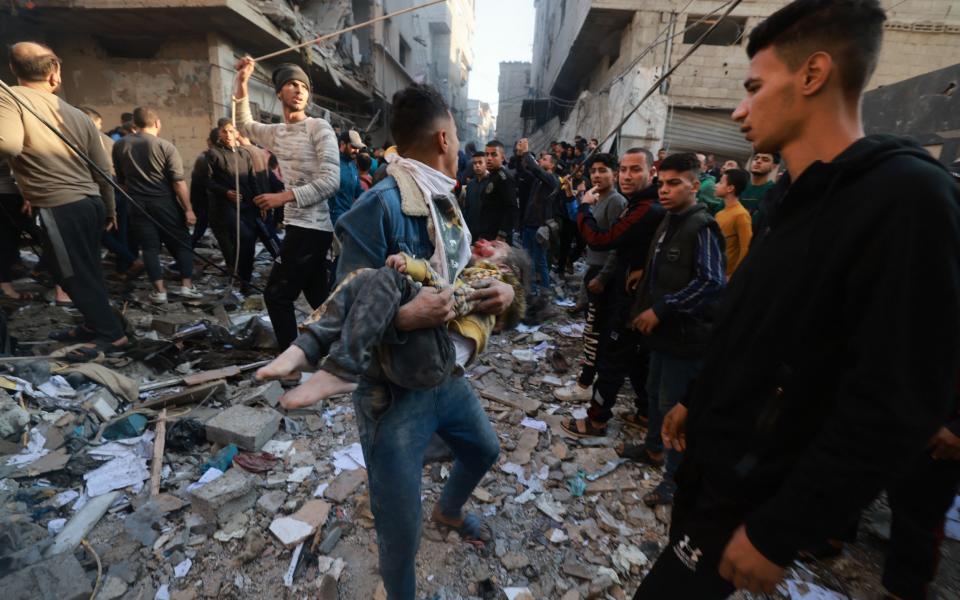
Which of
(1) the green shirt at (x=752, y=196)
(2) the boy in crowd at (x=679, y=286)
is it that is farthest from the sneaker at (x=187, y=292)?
(1) the green shirt at (x=752, y=196)

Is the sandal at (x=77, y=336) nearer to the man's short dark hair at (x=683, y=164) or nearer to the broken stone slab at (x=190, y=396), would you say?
the broken stone slab at (x=190, y=396)

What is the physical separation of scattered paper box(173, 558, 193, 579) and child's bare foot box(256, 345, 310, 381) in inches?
75.0

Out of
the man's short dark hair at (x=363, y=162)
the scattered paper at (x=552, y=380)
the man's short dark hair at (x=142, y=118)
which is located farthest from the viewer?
the man's short dark hair at (x=363, y=162)

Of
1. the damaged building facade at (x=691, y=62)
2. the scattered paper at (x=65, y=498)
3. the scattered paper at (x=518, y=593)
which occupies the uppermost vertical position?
the damaged building facade at (x=691, y=62)

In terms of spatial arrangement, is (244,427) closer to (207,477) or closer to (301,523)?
(207,477)

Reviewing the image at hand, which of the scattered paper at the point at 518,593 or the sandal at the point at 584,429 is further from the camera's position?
the sandal at the point at 584,429

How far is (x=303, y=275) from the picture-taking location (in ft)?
12.2

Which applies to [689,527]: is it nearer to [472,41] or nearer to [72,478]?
[72,478]

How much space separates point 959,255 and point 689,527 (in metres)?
0.95

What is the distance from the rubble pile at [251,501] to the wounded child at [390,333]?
1482 millimetres

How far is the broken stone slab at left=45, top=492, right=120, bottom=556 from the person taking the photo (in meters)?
2.26

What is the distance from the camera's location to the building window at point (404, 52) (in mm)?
24281

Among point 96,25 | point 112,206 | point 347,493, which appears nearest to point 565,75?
A: point 96,25

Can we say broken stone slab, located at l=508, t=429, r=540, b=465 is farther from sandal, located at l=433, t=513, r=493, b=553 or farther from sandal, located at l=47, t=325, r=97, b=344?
sandal, located at l=47, t=325, r=97, b=344
